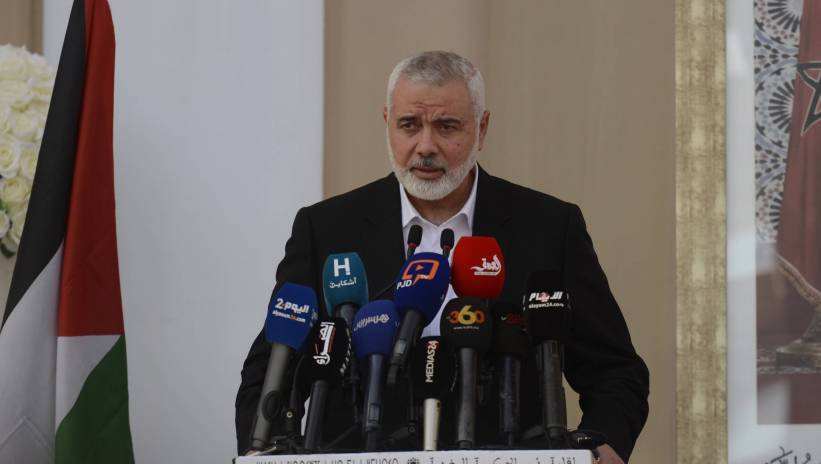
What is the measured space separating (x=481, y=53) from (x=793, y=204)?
1157 millimetres

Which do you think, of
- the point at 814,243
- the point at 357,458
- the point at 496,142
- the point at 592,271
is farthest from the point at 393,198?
the point at 814,243

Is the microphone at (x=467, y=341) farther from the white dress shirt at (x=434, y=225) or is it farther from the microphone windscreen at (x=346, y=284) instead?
the white dress shirt at (x=434, y=225)

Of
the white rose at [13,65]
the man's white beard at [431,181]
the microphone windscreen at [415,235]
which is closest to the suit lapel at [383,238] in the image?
the man's white beard at [431,181]

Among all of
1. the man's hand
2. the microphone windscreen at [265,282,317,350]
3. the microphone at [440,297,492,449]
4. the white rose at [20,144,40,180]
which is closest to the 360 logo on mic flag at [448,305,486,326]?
the microphone at [440,297,492,449]

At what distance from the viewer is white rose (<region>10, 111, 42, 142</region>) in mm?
3303

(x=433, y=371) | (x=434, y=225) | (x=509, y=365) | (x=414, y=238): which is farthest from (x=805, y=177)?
(x=433, y=371)

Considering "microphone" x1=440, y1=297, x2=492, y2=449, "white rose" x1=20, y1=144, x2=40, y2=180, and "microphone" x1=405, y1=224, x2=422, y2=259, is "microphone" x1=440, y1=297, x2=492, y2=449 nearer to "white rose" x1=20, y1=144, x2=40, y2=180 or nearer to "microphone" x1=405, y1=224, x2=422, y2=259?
"microphone" x1=405, y1=224, x2=422, y2=259

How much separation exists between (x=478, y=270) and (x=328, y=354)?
1.05 feet

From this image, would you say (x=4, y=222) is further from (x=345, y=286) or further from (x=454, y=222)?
(x=345, y=286)

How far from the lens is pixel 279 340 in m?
2.07

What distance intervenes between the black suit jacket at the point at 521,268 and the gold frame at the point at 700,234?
0.90 m

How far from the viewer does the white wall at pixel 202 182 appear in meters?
4.01

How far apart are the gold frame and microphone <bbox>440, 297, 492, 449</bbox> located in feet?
Result: 6.31

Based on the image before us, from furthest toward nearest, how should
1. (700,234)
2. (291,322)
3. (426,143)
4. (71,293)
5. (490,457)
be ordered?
(700,234) → (71,293) → (426,143) → (291,322) → (490,457)
